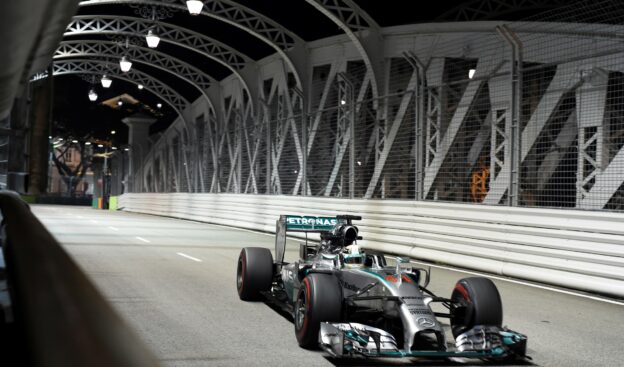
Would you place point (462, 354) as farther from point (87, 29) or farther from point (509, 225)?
point (87, 29)

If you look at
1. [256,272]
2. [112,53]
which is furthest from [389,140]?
[112,53]

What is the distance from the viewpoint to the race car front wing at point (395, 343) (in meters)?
5.42

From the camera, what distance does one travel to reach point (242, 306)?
8250 millimetres

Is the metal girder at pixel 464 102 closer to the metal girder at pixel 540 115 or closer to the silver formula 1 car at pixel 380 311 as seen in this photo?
the metal girder at pixel 540 115

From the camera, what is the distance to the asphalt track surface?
19.3 ft

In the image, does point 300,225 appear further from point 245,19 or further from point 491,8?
point 245,19

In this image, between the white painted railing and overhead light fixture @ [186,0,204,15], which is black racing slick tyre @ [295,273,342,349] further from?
overhead light fixture @ [186,0,204,15]

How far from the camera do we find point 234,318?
7.47 meters

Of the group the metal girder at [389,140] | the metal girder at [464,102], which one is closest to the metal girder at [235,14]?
the metal girder at [389,140]

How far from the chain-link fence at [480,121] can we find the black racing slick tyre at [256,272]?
4781 millimetres

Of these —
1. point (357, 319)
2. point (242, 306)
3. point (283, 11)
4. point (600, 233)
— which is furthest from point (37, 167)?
point (283, 11)

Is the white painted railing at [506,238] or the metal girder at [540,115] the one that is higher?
the metal girder at [540,115]

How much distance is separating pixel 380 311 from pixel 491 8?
16.3m

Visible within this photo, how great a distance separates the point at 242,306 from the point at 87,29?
70.6 ft
